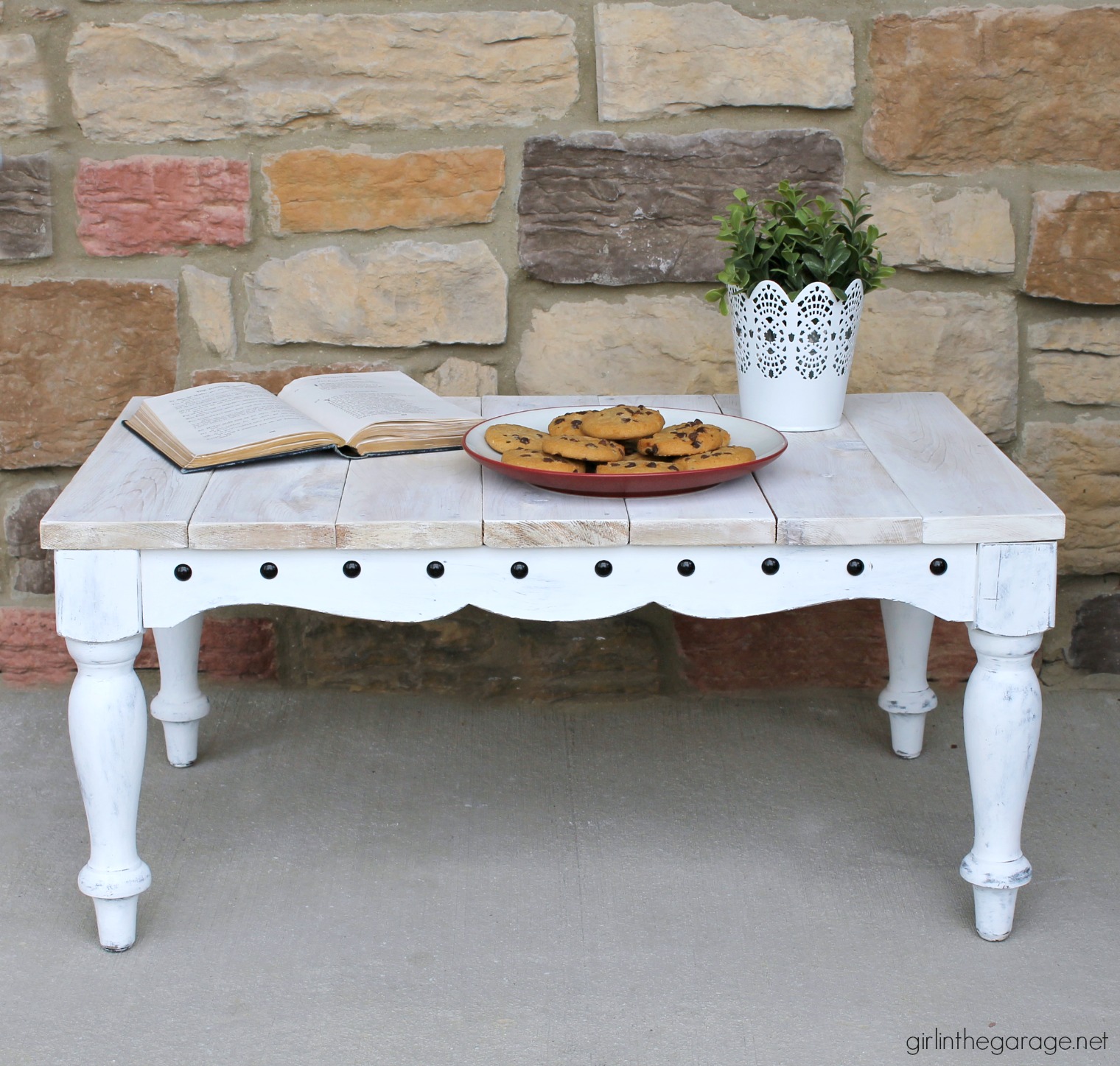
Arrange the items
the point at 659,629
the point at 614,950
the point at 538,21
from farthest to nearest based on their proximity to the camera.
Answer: the point at 659,629 → the point at 538,21 → the point at 614,950

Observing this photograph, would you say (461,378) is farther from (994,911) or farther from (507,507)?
(994,911)

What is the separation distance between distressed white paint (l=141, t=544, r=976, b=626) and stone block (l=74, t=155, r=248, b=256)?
2.45 feet

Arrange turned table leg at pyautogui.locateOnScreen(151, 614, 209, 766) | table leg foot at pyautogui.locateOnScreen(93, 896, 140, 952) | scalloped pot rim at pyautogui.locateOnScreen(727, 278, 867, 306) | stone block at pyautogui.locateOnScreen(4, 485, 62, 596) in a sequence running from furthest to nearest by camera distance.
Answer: stone block at pyautogui.locateOnScreen(4, 485, 62, 596), turned table leg at pyautogui.locateOnScreen(151, 614, 209, 766), scalloped pot rim at pyautogui.locateOnScreen(727, 278, 867, 306), table leg foot at pyautogui.locateOnScreen(93, 896, 140, 952)

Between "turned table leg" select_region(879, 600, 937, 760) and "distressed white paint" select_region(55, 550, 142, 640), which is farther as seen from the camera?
"turned table leg" select_region(879, 600, 937, 760)

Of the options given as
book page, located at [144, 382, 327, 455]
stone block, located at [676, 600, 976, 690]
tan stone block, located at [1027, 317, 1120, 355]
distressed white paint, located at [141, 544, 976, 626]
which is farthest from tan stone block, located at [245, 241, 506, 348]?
tan stone block, located at [1027, 317, 1120, 355]

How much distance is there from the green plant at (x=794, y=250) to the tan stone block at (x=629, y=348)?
12.5 inches

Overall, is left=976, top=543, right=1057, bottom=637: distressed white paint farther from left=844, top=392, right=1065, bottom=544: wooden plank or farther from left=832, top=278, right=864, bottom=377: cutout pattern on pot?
left=832, top=278, right=864, bottom=377: cutout pattern on pot

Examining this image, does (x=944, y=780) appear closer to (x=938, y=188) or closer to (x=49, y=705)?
(x=938, y=188)

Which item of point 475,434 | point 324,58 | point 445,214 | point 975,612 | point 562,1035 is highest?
point 324,58

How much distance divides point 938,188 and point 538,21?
2.04ft

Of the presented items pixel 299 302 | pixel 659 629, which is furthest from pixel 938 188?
pixel 299 302

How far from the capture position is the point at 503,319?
2.08m

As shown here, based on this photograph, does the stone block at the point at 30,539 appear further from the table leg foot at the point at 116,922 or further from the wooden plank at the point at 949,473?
the wooden plank at the point at 949,473

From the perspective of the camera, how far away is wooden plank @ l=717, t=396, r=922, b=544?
144cm
